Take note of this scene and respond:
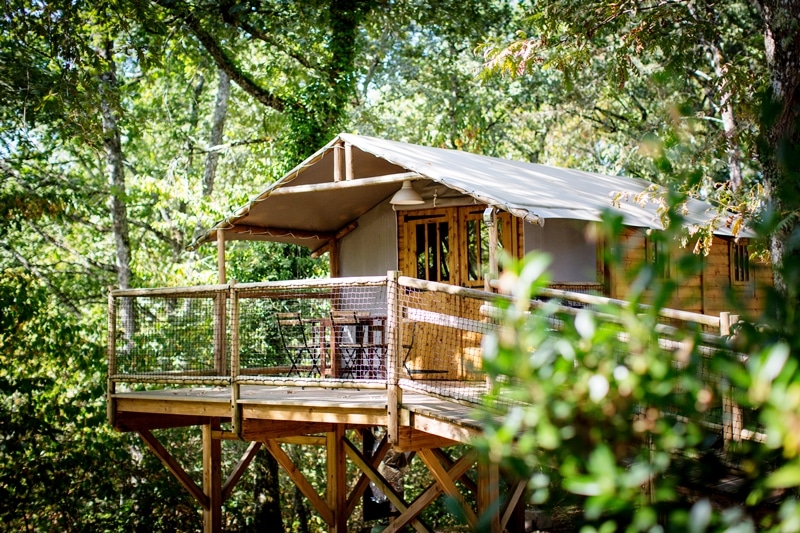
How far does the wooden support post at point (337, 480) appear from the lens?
31.8 feet

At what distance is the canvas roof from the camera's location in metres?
7.95

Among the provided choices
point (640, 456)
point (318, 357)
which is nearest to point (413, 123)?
point (318, 357)

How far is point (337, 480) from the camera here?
9852 millimetres

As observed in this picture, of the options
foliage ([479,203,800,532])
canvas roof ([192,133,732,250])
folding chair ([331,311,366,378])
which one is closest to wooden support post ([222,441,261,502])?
folding chair ([331,311,366,378])

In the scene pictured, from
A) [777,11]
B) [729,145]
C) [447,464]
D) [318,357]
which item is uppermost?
[777,11]

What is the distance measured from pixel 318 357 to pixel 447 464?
9.71ft

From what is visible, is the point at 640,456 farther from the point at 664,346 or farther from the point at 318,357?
the point at 318,357

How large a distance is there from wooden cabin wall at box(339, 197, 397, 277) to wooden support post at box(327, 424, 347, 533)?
2.01m

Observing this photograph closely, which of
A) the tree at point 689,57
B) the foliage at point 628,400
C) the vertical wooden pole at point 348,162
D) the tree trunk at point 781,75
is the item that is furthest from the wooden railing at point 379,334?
the foliage at point 628,400

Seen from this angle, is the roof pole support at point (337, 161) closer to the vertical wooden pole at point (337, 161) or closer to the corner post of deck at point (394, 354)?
the vertical wooden pole at point (337, 161)

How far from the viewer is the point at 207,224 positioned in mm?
14953

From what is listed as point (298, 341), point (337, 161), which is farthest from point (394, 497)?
point (298, 341)

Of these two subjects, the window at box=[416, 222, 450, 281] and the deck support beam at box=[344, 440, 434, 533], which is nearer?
the deck support beam at box=[344, 440, 434, 533]

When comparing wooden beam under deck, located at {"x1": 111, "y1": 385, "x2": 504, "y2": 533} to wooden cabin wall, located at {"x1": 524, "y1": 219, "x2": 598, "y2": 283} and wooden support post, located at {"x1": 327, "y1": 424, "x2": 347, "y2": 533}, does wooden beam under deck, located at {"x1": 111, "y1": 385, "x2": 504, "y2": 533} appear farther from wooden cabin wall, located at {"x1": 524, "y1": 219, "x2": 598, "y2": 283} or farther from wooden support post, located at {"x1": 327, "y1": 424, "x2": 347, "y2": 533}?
wooden cabin wall, located at {"x1": 524, "y1": 219, "x2": 598, "y2": 283}
